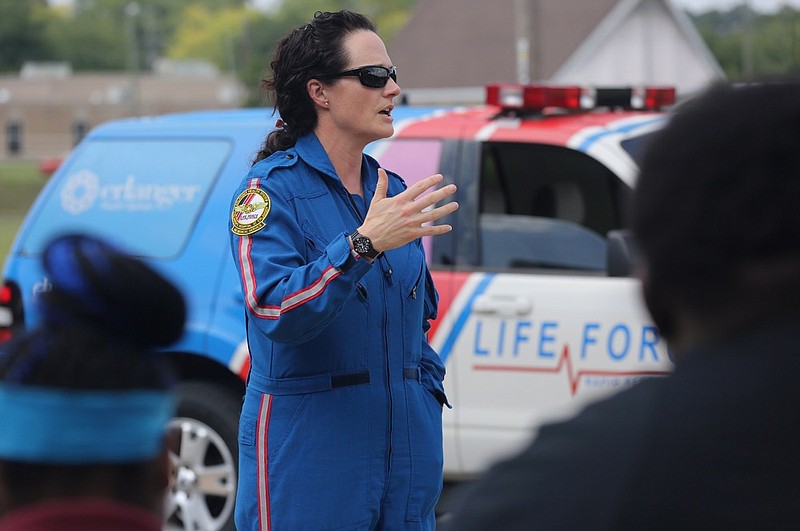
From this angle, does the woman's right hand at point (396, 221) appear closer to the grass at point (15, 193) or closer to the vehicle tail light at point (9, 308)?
the vehicle tail light at point (9, 308)

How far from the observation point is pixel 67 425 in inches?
59.3

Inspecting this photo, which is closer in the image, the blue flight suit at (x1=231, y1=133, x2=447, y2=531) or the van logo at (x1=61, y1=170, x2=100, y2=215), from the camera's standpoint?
the blue flight suit at (x1=231, y1=133, x2=447, y2=531)

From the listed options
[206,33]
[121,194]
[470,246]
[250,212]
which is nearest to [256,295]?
[250,212]

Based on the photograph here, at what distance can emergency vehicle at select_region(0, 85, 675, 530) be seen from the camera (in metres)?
5.16

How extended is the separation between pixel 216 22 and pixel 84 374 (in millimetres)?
138673

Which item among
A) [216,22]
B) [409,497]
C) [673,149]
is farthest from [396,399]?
[216,22]

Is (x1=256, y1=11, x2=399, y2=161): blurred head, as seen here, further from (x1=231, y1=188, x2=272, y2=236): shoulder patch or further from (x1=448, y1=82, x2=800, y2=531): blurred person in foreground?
(x1=448, y1=82, x2=800, y2=531): blurred person in foreground

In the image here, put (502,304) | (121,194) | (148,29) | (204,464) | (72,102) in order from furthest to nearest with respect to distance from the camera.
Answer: (148,29)
(72,102)
(121,194)
(204,464)
(502,304)

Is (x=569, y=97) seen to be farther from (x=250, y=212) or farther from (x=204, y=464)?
(x=250, y=212)

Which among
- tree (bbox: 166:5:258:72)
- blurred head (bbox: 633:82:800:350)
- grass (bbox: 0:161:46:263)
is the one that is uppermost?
blurred head (bbox: 633:82:800:350)

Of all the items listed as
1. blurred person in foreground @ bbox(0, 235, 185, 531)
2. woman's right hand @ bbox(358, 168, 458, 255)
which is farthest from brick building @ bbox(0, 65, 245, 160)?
blurred person in foreground @ bbox(0, 235, 185, 531)

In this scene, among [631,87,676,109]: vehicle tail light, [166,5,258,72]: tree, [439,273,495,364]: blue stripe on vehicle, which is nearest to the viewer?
[439,273,495,364]: blue stripe on vehicle

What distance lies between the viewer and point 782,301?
1.44 metres

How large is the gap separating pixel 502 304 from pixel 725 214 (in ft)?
12.6
